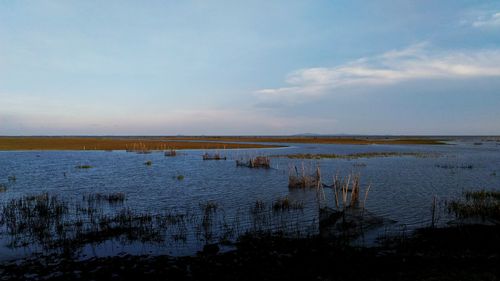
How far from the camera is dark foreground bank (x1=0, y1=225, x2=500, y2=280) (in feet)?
28.7

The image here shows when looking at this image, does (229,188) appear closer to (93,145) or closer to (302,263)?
(302,263)

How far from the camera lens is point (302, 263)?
9688 mm

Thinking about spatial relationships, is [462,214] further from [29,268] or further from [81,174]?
[81,174]

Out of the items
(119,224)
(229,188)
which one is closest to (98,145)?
(229,188)

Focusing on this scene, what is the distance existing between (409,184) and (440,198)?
532 cm

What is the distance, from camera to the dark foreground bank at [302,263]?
28.7 ft

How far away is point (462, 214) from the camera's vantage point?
15.2 metres

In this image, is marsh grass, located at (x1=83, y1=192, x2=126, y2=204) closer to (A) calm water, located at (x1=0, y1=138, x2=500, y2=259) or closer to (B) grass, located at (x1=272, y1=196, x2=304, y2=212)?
(A) calm water, located at (x1=0, y1=138, x2=500, y2=259)

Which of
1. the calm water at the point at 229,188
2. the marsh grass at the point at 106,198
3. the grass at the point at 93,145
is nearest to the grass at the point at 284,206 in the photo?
the calm water at the point at 229,188

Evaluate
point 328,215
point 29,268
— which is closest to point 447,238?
point 328,215

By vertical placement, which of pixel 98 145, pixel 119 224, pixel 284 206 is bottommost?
pixel 119 224

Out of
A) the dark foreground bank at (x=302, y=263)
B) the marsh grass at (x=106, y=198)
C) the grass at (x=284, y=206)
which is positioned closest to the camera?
the dark foreground bank at (x=302, y=263)

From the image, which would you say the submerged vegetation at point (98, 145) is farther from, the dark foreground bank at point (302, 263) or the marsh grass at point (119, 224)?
the dark foreground bank at point (302, 263)

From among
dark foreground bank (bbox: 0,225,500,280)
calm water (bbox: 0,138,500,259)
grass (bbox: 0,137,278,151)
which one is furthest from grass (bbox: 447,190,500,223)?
grass (bbox: 0,137,278,151)
